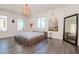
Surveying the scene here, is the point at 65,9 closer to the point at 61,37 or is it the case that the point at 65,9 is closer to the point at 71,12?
the point at 71,12

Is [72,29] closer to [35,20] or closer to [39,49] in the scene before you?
[39,49]

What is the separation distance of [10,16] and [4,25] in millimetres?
1114

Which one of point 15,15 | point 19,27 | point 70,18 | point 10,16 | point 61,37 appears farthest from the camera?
point 19,27

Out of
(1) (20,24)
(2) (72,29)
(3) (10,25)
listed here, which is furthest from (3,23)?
(2) (72,29)

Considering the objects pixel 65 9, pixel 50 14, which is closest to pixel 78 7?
pixel 65 9

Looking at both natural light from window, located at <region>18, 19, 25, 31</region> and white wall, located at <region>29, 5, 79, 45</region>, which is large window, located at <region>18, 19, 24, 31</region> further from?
white wall, located at <region>29, 5, 79, 45</region>

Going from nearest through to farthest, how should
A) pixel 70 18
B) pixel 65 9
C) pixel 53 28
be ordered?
1. pixel 70 18
2. pixel 65 9
3. pixel 53 28

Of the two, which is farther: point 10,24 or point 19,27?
point 19,27

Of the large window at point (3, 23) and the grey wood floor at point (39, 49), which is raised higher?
the large window at point (3, 23)

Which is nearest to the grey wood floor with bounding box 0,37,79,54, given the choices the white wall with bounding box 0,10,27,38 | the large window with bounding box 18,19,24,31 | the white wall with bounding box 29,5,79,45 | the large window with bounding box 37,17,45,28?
the white wall with bounding box 29,5,79,45

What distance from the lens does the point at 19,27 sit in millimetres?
11156

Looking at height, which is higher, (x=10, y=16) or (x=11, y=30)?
(x=10, y=16)

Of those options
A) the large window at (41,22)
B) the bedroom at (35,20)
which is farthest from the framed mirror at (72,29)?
the large window at (41,22)

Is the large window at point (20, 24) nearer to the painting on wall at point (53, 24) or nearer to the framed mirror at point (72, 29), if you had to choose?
the painting on wall at point (53, 24)
